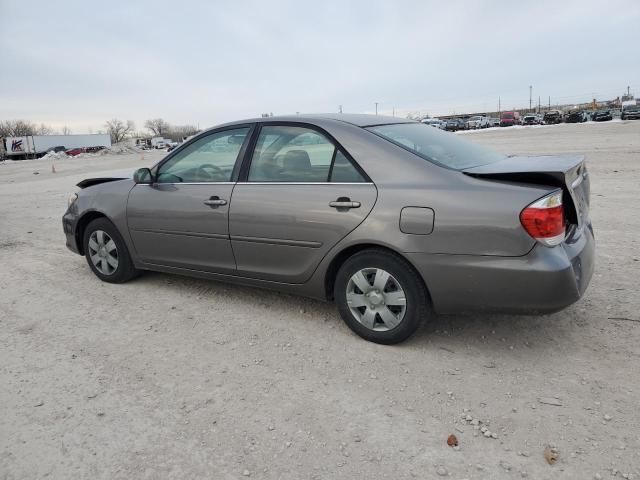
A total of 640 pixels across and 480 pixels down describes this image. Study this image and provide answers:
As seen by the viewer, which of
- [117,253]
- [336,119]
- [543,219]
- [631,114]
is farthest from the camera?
[631,114]

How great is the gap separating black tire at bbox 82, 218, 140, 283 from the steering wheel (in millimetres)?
1152

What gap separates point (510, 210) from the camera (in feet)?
9.68

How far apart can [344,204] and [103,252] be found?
2.80 metres

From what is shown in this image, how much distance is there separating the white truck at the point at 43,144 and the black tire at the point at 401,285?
6847cm

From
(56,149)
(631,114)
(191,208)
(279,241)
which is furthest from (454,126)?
(279,241)

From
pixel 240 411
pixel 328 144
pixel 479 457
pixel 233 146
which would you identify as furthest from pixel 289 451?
pixel 233 146

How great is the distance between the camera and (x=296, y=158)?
3.86 metres

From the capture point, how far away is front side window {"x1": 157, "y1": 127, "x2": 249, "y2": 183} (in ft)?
13.7

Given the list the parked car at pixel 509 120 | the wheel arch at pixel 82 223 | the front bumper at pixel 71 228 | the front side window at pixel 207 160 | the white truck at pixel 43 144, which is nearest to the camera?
the front side window at pixel 207 160

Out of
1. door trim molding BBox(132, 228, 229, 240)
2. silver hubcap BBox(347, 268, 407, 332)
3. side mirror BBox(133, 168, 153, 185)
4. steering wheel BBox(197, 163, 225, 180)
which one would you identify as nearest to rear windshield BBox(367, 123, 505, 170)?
silver hubcap BBox(347, 268, 407, 332)

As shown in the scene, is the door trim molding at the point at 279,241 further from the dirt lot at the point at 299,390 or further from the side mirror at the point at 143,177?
the side mirror at the point at 143,177

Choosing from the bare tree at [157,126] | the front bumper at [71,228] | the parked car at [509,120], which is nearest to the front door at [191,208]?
the front bumper at [71,228]

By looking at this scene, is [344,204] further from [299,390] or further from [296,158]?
[299,390]

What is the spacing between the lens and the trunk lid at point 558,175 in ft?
9.82
